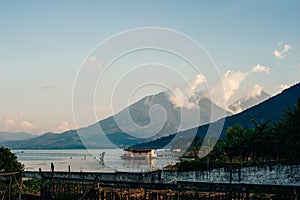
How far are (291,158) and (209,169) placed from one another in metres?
4.89

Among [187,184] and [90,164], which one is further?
[90,164]

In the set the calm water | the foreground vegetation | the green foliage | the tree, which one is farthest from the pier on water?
the calm water

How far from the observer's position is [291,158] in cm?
2528

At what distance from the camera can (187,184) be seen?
23266 millimetres

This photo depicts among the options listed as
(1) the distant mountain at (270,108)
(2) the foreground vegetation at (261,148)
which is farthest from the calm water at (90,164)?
(1) the distant mountain at (270,108)

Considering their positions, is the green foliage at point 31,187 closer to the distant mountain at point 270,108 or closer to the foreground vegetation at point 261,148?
the foreground vegetation at point 261,148

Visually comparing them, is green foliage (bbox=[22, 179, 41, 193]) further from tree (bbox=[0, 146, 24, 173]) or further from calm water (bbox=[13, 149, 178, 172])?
calm water (bbox=[13, 149, 178, 172])

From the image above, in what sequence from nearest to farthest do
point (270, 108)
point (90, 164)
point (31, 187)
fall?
point (31, 187) → point (90, 164) → point (270, 108)

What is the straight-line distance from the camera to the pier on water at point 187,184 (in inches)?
691

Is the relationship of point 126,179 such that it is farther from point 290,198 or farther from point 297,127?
point 290,198

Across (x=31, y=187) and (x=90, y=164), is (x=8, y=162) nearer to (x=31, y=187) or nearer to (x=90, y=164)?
(x=31, y=187)

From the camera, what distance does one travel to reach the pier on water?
17562 mm

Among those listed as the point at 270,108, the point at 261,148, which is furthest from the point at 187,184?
the point at 270,108

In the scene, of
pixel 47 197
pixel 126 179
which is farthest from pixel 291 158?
pixel 47 197
